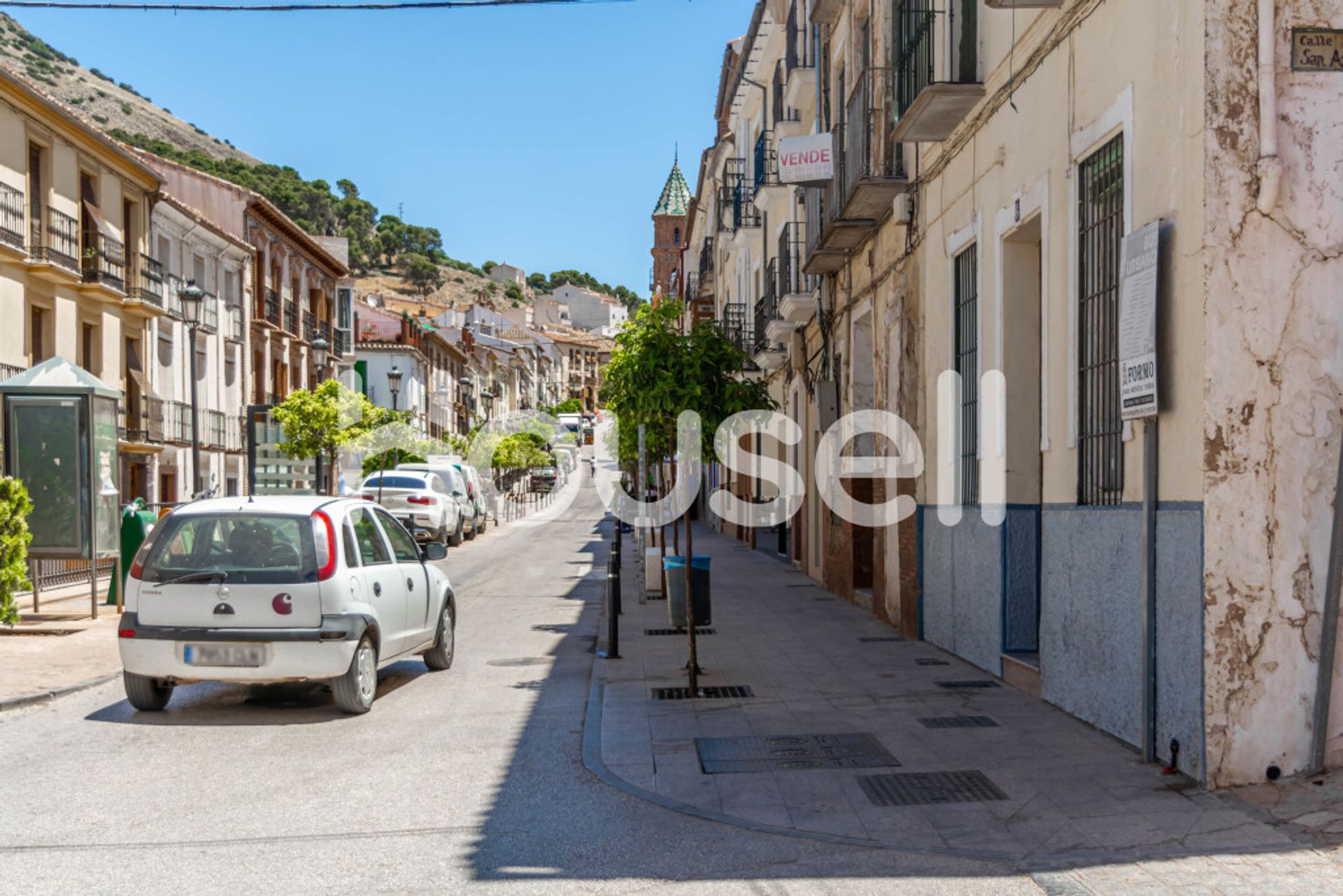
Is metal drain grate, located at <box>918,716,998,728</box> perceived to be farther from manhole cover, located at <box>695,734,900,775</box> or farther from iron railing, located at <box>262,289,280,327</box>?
iron railing, located at <box>262,289,280,327</box>

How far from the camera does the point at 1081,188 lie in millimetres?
8039

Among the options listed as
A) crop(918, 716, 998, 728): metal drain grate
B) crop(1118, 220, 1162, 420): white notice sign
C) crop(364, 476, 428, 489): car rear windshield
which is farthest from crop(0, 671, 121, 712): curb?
crop(364, 476, 428, 489): car rear windshield

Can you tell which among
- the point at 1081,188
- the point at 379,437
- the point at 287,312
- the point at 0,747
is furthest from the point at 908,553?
the point at 287,312

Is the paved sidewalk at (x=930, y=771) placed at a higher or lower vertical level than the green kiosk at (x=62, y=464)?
lower

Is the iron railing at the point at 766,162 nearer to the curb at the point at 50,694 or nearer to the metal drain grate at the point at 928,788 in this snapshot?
the curb at the point at 50,694

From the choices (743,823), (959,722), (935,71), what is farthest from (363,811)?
(935,71)

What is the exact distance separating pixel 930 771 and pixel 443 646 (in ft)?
17.9

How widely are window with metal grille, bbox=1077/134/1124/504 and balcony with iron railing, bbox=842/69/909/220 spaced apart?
5.14 meters

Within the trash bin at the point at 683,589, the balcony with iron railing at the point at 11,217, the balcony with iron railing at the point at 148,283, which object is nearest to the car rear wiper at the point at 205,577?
the trash bin at the point at 683,589

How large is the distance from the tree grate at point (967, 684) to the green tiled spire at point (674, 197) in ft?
274

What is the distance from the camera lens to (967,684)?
959 centimetres

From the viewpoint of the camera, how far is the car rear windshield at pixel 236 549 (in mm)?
8547

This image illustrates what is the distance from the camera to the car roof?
28.7 feet

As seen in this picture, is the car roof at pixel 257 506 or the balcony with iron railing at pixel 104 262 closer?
the car roof at pixel 257 506
